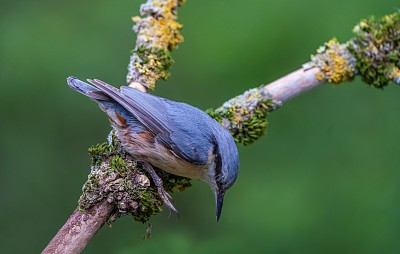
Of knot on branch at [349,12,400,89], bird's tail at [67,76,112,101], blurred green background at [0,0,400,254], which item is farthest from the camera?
blurred green background at [0,0,400,254]

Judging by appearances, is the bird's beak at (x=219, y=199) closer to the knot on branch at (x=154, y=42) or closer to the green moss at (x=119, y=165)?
the green moss at (x=119, y=165)

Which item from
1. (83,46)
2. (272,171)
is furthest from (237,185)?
(83,46)

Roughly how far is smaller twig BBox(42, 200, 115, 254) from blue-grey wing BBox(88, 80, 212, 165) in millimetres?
511

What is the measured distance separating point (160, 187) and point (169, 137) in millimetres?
266

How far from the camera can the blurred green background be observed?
412 centimetres

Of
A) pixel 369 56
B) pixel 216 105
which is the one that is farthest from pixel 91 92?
pixel 369 56

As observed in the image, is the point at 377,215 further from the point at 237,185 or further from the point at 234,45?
the point at 234,45

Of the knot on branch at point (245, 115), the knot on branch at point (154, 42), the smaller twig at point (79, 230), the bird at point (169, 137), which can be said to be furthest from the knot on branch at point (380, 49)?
the smaller twig at point (79, 230)

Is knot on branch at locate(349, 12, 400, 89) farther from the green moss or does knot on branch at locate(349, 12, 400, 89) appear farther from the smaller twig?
the smaller twig

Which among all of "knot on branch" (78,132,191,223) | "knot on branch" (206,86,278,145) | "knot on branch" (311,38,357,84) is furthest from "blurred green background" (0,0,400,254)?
"knot on branch" (78,132,191,223)

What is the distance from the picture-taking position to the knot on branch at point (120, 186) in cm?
309

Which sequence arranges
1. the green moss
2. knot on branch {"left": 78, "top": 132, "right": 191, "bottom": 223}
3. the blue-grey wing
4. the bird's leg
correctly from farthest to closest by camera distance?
the blue-grey wing
the bird's leg
the green moss
knot on branch {"left": 78, "top": 132, "right": 191, "bottom": 223}

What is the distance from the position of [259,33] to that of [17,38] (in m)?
1.57

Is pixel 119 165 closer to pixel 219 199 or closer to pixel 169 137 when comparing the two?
pixel 169 137
